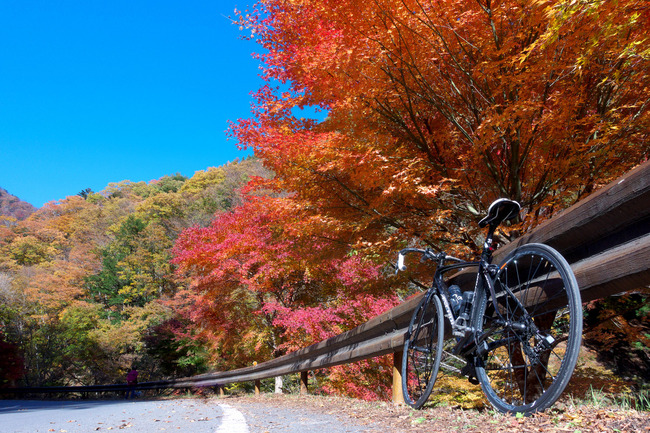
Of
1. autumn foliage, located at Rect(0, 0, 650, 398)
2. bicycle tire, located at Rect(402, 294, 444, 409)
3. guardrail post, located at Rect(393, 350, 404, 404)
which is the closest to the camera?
bicycle tire, located at Rect(402, 294, 444, 409)

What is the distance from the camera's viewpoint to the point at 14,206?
9812cm

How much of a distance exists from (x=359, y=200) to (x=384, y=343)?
308 centimetres

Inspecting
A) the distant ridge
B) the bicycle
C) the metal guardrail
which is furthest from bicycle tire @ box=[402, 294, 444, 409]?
the distant ridge

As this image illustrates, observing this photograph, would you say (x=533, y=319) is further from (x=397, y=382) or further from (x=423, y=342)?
(x=397, y=382)

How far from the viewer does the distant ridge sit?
90262mm

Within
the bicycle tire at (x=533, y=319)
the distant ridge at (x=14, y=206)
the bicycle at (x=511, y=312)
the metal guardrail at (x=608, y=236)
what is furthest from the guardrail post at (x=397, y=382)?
the distant ridge at (x=14, y=206)

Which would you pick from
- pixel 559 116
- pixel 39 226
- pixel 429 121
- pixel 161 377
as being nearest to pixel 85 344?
pixel 161 377

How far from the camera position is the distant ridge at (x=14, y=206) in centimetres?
9026

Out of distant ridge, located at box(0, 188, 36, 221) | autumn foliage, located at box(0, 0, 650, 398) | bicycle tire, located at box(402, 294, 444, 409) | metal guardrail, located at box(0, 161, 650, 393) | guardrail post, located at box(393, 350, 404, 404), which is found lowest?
guardrail post, located at box(393, 350, 404, 404)

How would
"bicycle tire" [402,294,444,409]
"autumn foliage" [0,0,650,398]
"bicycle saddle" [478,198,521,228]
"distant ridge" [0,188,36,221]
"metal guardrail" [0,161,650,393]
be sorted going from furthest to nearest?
"distant ridge" [0,188,36,221] < "autumn foliage" [0,0,650,398] < "bicycle tire" [402,294,444,409] < "bicycle saddle" [478,198,521,228] < "metal guardrail" [0,161,650,393]

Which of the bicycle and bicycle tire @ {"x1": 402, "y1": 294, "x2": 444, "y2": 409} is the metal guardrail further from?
bicycle tire @ {"x1": 402, "y1": 294, "x2": 444, "y2": 409}

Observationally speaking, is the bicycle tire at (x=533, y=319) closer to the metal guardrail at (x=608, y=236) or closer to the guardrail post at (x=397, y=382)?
the metal guardrail at (x=608, y=236)

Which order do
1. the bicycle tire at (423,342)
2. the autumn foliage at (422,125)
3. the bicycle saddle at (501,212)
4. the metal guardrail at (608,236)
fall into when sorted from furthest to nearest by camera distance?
the autumn foliage at (422,125)
the bicycle tire at (423,342)
the bicycle saddle at (501,212)
the metal guardrail at (608,236)

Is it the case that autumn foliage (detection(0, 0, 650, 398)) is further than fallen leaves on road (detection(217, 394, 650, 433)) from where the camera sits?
Yes
